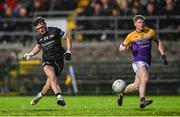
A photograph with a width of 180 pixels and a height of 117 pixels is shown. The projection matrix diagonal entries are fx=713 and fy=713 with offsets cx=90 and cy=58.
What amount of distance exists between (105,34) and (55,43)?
11.2 meters

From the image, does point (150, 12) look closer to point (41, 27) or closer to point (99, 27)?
point (99, 27)

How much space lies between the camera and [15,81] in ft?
93.5

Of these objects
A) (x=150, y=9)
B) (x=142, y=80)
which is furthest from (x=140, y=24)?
(x=150, y=9)

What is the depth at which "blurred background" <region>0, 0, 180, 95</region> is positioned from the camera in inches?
1082

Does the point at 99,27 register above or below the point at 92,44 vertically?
above

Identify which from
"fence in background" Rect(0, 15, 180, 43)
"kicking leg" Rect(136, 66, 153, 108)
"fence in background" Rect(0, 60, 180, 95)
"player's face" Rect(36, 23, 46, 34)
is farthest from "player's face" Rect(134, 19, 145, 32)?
"fence in background" Rect(0, 60, 180, 95)

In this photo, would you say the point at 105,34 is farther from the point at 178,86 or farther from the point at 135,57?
the point at 135,57

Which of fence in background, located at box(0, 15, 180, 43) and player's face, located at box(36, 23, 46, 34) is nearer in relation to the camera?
player's face, located at box(36, 23, 46, 34)

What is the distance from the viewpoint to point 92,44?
2842 centimetres

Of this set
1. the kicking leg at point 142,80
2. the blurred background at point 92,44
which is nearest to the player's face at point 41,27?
the kicking leg at point 142,80

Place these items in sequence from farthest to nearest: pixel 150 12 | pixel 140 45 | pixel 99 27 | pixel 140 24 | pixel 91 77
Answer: pixel 91 77 < pixel 99 27 < pixel 150 12 < pixel 140 45 < pixel 140 24

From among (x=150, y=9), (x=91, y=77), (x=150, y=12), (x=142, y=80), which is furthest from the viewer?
(x=91, y=77)

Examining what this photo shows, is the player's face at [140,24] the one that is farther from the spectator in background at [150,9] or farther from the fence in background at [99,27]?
the spectator in background at [150,9]

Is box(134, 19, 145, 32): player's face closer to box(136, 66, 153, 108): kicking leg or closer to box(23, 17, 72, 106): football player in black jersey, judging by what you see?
box(136, 66, 153, 108): kicking leg
